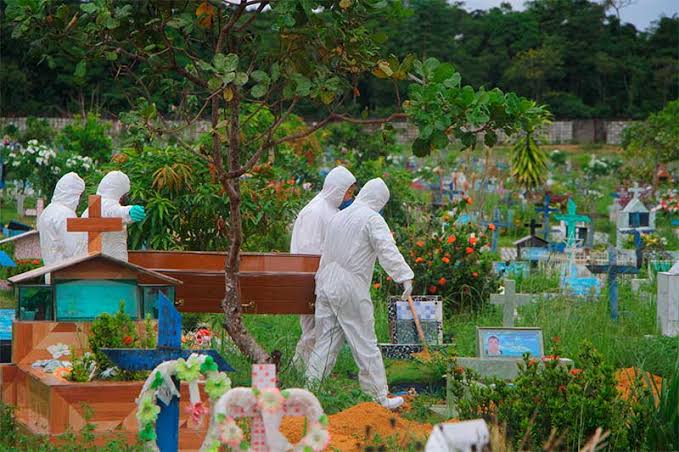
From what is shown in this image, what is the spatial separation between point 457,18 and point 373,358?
4713 cm

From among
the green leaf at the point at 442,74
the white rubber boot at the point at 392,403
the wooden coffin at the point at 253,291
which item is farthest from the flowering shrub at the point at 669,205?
the green leaf at the point at 442,74

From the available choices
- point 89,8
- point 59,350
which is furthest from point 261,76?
point 59,350

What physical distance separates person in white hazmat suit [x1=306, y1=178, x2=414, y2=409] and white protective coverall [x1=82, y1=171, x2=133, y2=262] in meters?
1.53

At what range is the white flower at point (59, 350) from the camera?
23.9 ft

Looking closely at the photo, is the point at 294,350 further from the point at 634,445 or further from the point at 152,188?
the point at 634,445

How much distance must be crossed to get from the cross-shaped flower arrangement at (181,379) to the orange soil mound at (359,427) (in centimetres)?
152

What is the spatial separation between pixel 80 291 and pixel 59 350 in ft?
1.27

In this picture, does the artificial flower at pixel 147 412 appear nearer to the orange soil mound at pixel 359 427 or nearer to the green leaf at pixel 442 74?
the orange soil mound at pixel 359 427

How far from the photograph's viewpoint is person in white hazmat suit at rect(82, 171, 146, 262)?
8922mm

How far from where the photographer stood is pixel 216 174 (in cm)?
→ 884

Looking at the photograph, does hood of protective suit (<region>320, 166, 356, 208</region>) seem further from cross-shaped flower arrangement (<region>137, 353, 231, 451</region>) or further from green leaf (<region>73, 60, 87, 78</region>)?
cross-shaped flower arrangement (<region>137, 353, 231, 451</region>)

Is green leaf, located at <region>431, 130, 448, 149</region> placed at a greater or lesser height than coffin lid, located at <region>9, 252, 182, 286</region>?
greater

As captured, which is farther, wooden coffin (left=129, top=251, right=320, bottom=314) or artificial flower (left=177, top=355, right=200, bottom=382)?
wooden coffin (left=129, top=251, right=320, bottom=314)

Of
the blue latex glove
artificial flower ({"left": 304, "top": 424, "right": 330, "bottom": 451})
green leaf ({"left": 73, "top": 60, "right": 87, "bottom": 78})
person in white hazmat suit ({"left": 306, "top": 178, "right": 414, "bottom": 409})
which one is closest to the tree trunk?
person in white hazmat suit ({"left": 306, "top": 178, "right": 414, "bottom": 409})
